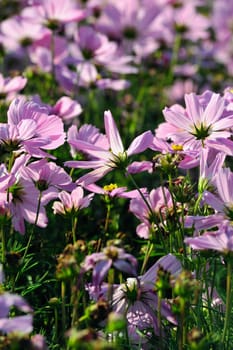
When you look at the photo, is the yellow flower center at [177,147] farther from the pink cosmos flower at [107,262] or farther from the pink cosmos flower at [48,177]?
the pink cosmos flower at [107,262]

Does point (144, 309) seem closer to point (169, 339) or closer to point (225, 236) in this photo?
point (169, 339)

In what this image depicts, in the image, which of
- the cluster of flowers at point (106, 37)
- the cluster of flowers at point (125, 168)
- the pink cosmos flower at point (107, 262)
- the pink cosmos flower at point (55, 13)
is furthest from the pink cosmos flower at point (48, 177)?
the pink cosmos flower at point (55, 13)

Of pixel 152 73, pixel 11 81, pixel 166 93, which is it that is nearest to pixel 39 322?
pixel 11 81

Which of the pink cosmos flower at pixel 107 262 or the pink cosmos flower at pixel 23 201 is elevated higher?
the pink cosmos flower at pixel 23 201

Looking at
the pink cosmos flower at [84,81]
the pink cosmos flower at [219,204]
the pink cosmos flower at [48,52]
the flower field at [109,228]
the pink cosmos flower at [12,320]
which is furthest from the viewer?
the pink cosmos flower at [48,52]

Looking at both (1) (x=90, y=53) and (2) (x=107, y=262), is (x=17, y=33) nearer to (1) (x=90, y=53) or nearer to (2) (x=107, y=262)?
(1) (x=90, y=53)

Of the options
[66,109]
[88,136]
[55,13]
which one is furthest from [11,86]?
[55,13]
